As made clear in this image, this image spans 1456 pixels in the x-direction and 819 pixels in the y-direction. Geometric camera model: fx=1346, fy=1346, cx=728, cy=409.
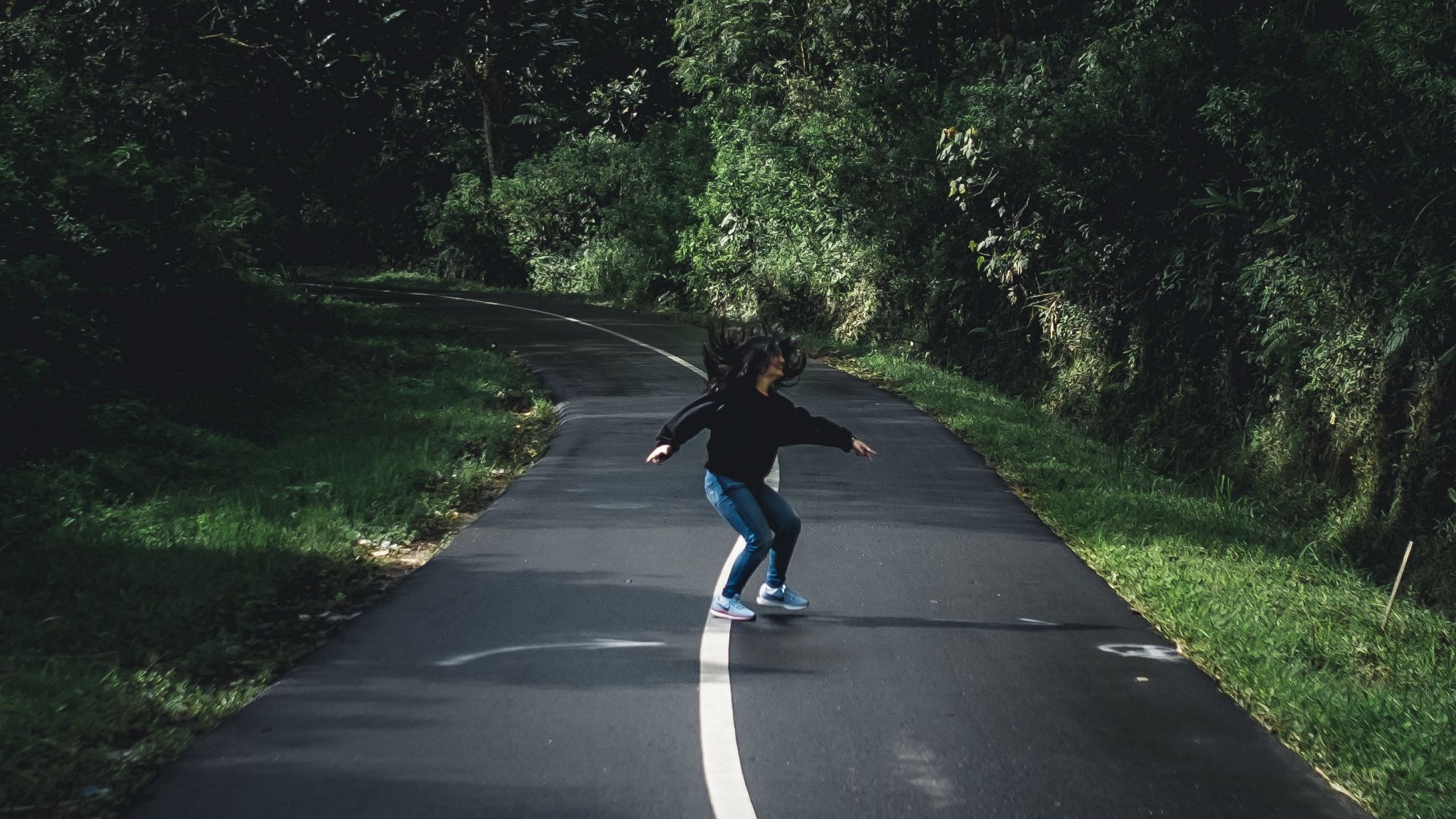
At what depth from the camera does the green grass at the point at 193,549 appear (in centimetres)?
567

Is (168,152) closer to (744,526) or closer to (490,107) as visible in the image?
Result: (744,526)

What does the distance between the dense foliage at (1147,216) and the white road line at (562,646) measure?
6.14m

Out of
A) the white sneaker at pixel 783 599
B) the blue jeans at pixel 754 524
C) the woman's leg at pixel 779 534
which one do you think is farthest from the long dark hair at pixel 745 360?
the white sneaker at pixel 783 599

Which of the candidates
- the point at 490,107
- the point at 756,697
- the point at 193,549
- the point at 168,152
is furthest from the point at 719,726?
the point at 490,107

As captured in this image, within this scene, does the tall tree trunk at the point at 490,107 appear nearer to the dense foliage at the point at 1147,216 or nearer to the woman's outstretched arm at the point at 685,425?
the dense foliage at the point at 1147,216

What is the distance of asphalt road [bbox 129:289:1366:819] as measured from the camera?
16.4 ft

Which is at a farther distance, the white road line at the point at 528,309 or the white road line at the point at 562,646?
the white road line at the point at 528,309

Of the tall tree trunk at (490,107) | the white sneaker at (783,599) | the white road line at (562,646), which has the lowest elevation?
the white road line at (562,646)

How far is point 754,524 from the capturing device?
7.50 m

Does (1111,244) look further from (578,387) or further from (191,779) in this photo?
(191,779)

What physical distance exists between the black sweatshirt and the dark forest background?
603cm

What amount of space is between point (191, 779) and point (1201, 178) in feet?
46.8

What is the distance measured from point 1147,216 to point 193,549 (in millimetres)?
12754

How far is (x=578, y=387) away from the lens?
18344 mm
